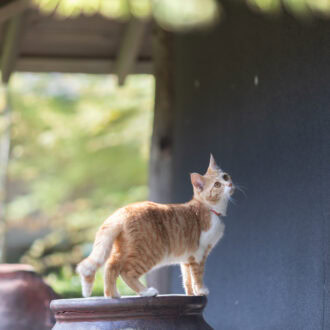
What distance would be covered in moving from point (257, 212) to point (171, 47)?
1.91m

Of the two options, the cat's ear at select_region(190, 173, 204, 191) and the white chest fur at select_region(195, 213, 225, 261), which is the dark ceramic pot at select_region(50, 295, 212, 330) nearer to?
the white chest fur at select_region(195, 213, 225, 261)

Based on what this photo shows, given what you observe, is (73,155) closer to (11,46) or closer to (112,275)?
(11,46)

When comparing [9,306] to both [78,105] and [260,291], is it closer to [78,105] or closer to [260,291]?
[260,291]

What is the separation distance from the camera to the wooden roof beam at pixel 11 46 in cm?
514

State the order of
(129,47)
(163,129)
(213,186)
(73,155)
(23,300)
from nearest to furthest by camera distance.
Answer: (213,186)
(23,300)
(163,129)
(129,47)
(73,155)

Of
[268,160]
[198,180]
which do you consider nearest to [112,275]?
[198,180]

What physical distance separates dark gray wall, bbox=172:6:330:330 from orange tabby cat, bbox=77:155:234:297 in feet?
1.41

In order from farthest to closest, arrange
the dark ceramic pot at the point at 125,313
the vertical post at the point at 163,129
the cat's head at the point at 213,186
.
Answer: the vertical post at the point at 163,129, the cat's head at the point at 213,186, the dark ceramic pot at the point at 125,313

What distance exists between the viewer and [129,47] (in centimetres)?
549

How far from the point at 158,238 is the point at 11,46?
362 centimetres

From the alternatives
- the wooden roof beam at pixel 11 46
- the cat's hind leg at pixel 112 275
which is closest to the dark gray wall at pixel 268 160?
the cat's hind leg at pixel 112 275

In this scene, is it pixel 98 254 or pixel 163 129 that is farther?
pixel 163 129

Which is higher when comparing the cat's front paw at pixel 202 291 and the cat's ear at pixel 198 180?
the cat's ear at pixel 198 180

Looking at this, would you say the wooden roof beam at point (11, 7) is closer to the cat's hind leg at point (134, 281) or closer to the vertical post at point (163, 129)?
the vertical post at point (163, 129)
